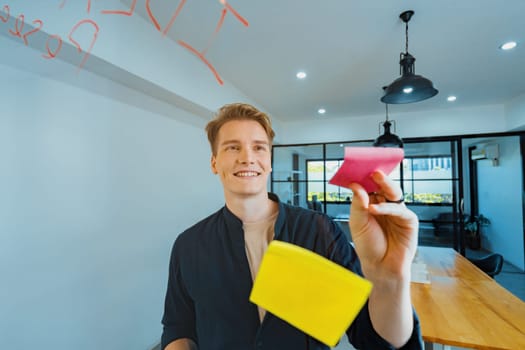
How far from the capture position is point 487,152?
4.24 metres

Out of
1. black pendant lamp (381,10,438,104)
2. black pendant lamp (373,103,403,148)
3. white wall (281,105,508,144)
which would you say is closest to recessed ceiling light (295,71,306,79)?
black pendant lamp (381,10,438,104)

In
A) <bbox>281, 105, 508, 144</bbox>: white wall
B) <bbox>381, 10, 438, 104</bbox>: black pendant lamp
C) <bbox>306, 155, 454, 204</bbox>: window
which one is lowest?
<bbox>306, 155, 454, 204</bbox>: window

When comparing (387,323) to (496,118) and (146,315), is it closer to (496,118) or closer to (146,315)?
(146,315)

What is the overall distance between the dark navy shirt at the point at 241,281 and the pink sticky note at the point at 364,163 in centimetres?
14

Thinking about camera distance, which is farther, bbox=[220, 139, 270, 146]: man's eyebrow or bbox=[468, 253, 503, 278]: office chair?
bbox=[468, 253, 503, 278]: office chair

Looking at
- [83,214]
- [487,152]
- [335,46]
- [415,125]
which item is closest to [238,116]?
[83,214]

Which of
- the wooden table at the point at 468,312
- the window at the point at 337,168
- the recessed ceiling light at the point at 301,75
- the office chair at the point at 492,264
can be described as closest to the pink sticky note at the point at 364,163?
the window at the point at 337,168

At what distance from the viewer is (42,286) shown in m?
1.32

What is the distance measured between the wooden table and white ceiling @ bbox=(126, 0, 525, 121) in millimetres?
1859

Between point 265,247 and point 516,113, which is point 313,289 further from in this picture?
point 516,113

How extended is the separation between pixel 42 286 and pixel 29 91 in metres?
1.07

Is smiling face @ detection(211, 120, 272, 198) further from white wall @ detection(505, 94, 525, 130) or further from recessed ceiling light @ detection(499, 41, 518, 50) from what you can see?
white wall @ detection(505, 94, 525, 130)

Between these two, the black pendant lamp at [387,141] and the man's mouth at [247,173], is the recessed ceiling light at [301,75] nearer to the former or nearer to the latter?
the black pendant lamp at [387,141]

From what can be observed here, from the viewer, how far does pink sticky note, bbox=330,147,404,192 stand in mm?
195
